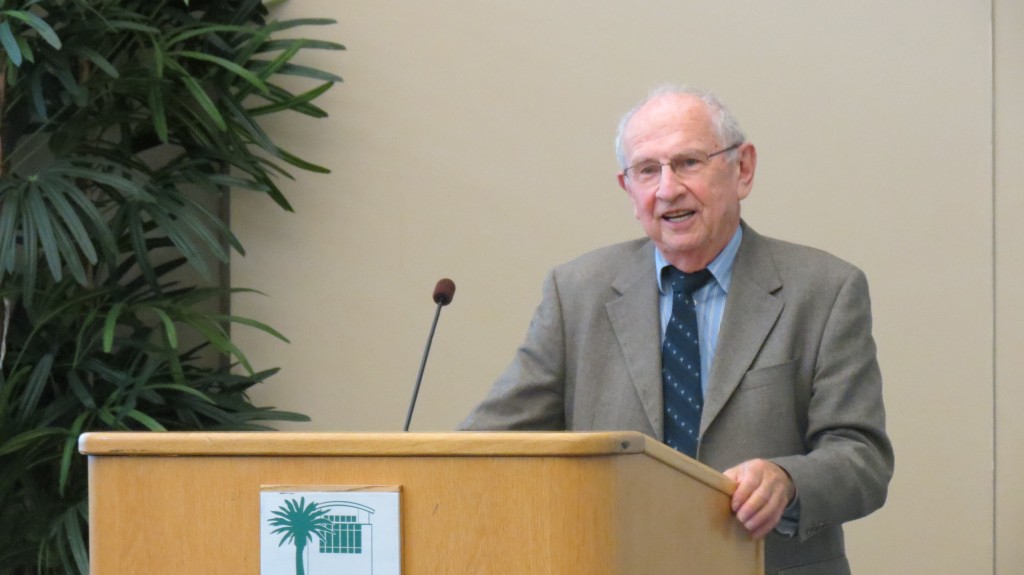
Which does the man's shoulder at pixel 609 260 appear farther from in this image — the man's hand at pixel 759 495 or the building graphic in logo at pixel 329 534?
the building graphic in logo at pixel 329 534

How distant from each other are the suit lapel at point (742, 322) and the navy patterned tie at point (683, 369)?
0.16ft

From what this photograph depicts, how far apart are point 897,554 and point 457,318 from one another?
1.45 meters

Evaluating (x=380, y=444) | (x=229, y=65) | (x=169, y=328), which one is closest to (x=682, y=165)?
(x=380, y=444)

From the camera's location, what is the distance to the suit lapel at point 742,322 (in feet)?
6.77

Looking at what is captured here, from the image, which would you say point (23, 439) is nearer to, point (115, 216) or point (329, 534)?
point (115, 216)

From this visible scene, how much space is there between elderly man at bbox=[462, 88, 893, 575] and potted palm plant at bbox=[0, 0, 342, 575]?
41.8 inches

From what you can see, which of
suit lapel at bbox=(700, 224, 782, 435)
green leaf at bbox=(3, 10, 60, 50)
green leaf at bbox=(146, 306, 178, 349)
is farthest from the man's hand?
green leaf at bbox=(3, 10, 60, 50)

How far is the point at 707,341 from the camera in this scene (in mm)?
2174

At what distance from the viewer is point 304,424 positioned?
12.2 feet

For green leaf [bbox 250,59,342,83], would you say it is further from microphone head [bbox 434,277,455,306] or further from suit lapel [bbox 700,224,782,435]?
suit lapel [bbox 700,224,782,435]

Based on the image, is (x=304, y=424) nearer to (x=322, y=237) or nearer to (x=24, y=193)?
(x=322, y=237)

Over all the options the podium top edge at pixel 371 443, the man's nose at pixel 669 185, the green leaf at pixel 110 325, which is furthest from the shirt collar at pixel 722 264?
the green leaf at pixel 110 325

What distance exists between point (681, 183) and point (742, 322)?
0.26 metres

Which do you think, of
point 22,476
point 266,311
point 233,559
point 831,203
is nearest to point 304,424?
point 266,311
